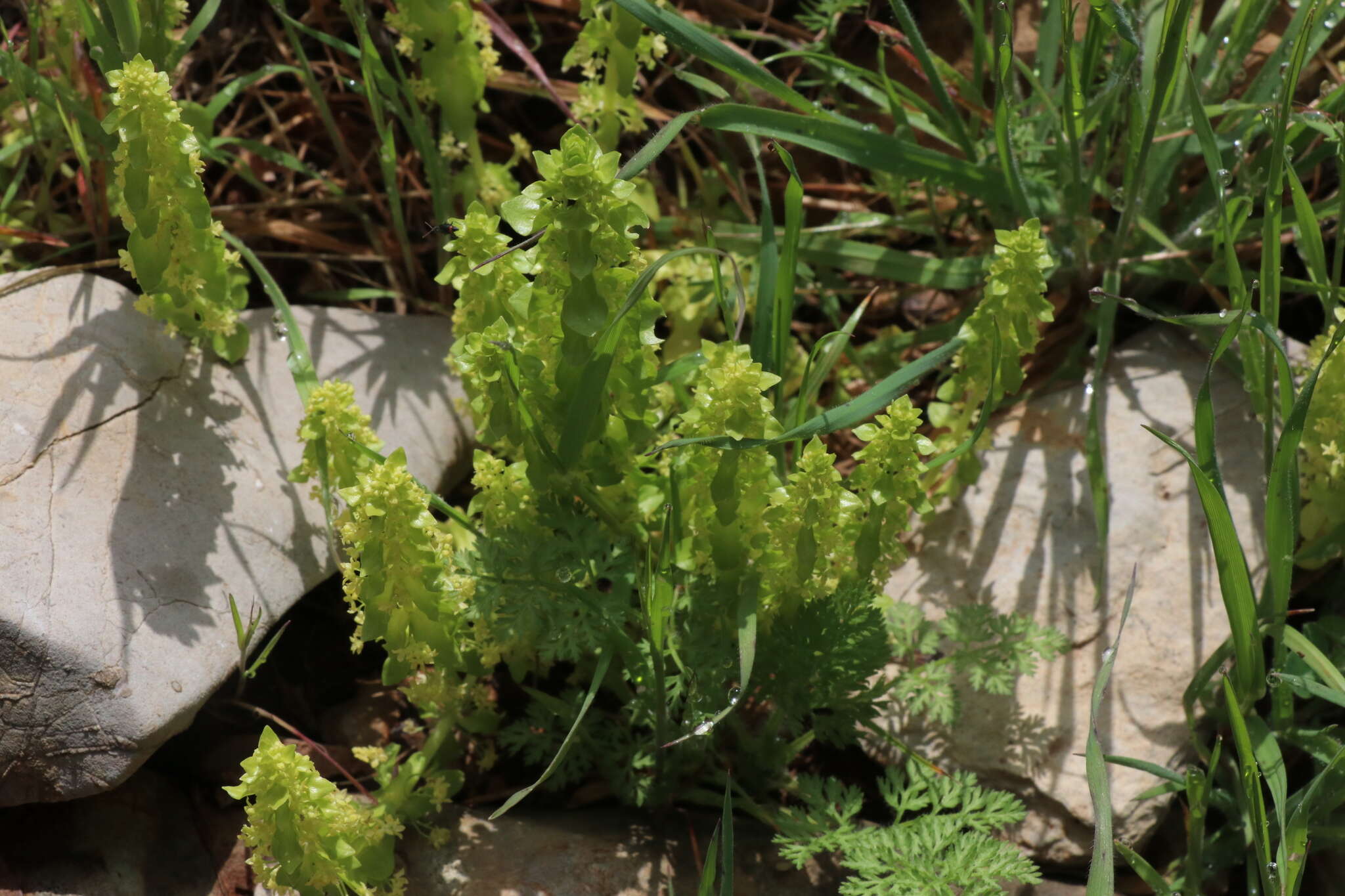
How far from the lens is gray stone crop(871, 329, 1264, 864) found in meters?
2.23

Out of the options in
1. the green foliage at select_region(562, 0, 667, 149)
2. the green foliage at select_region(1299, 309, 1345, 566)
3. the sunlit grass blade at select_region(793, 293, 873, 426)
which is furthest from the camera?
the green foliage at select_region(562, 0, 667, 149)

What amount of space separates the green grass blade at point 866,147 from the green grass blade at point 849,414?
1.80ft

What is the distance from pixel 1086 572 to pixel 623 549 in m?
1.06

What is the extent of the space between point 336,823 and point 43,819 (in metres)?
0.70

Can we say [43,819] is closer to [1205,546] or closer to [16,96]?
[16,96]

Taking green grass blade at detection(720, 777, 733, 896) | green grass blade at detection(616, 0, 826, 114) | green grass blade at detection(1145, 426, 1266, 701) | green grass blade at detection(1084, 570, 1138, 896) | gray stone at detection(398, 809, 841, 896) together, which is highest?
green grass blade at detection(616, 0, 826, 114)

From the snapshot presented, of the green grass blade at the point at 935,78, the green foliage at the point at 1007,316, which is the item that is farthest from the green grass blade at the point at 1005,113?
the green foliage at the point at 1007,316

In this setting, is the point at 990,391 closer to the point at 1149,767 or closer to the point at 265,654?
the point at 1149,767

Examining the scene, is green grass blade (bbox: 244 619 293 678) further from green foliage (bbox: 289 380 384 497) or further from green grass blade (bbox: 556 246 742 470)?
green grass blade (bbox: 556 246 742 470)

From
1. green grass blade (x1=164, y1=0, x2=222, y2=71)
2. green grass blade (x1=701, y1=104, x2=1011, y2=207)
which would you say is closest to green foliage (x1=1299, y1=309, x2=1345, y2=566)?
green grass blade (x1=701, y1=104, x2=1011, y2=207)

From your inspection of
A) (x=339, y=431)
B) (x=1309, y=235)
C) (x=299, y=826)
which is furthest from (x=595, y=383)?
(x=1309, y=235)

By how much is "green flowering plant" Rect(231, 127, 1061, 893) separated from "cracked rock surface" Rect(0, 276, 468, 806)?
0.30 metres

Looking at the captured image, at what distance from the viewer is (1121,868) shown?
2244 mm

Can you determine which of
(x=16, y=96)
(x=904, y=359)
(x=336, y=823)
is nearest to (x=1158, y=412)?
(x=904, y=359)
